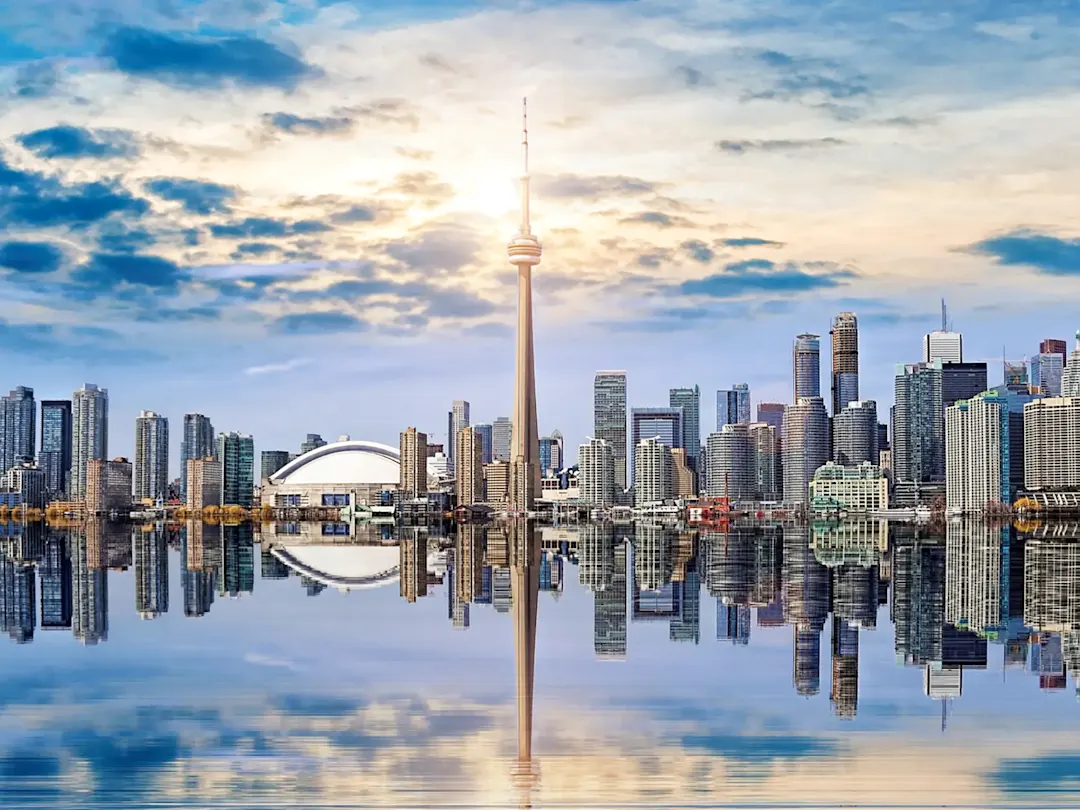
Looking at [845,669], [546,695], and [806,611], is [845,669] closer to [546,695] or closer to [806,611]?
[546,695]

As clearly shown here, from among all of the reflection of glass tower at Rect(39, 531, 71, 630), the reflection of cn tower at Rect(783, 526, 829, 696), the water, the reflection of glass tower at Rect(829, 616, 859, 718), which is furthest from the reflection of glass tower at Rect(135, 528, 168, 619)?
the reflection of glass tower at Rect(829, 616, 859, 718)

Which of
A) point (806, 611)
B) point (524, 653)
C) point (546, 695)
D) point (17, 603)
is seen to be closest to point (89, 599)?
point (17, 603)

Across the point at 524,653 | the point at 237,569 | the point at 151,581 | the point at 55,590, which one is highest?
the point at 524,653

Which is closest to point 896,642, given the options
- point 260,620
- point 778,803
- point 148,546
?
point 778,803

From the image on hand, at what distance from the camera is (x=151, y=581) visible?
56.0 m

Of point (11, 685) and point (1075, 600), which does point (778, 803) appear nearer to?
point (11, 685)

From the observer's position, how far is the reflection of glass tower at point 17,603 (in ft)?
119

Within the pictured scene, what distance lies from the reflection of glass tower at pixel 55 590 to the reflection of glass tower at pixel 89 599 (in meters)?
0.25

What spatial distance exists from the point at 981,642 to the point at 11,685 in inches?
844

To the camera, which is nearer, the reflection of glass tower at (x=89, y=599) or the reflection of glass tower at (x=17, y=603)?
the reflection of glass tower at (x=89, y=599)

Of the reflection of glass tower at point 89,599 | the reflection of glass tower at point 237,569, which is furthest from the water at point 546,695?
the reflection of glass tower at point 237,569

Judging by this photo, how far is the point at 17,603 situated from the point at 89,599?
2521 mm

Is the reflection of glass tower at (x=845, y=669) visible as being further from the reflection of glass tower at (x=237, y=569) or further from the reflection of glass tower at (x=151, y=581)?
the reflection of glass tower at (x=237, y=569)

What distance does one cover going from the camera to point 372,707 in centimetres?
2406
